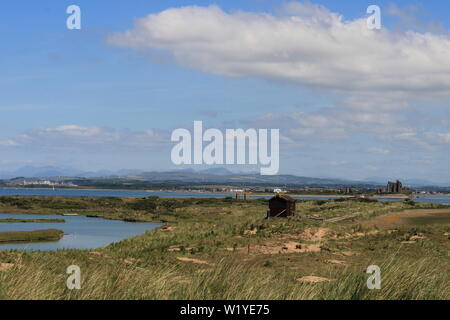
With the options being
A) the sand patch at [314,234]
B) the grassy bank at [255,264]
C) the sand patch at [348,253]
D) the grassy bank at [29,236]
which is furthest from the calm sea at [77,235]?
the sand patch at [348,253]

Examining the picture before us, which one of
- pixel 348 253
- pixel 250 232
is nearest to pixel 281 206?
pixel 250 232

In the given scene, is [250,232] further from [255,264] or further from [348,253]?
[255,264]

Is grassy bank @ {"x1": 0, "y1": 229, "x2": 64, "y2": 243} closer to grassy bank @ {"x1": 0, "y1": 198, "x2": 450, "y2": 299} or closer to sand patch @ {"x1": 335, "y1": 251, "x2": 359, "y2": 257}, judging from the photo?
grassy bank @ {"x1": 0, "y1": 198, "x2": 450, "y2": 299}

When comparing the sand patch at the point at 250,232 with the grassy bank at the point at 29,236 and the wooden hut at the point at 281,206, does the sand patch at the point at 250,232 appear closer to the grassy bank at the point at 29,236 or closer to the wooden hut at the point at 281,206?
the wooden hut at the point at 281,206

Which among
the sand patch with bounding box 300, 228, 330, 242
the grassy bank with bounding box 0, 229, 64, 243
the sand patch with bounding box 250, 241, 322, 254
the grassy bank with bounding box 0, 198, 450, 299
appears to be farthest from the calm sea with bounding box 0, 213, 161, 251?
the sand patch with bounding box 300, 228, 330, 242

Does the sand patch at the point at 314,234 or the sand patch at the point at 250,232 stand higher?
the sand patch at the point at 314,234
